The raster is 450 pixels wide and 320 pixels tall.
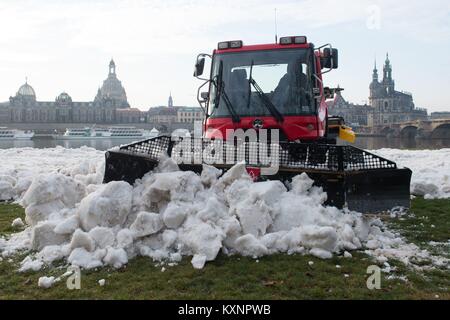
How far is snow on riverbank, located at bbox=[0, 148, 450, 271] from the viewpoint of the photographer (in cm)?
481

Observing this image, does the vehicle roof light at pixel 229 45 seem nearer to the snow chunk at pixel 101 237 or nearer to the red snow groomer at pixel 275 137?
the red snow groomer at pixel 275 137

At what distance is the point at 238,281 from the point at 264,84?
4467mm

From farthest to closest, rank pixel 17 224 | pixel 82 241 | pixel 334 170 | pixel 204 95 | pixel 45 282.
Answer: pixel 204 95
pixel 17 224
pixel 334 170
pixel 82 241
pixel 45 282

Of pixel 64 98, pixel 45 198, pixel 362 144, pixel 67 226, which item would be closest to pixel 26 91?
pixel 64 98

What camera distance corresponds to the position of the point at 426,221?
6.64 metres

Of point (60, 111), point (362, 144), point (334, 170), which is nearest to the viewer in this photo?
point (334, 170)

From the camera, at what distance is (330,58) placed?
7.96m

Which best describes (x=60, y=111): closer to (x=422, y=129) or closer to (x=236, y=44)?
(x=422, y=129)

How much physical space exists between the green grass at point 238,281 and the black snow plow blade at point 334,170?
126 centimetres

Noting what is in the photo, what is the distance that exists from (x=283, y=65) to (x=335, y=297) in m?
5.01

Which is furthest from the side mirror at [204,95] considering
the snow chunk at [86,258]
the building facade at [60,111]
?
the building facade at [60,111]

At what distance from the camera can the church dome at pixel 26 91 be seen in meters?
145
